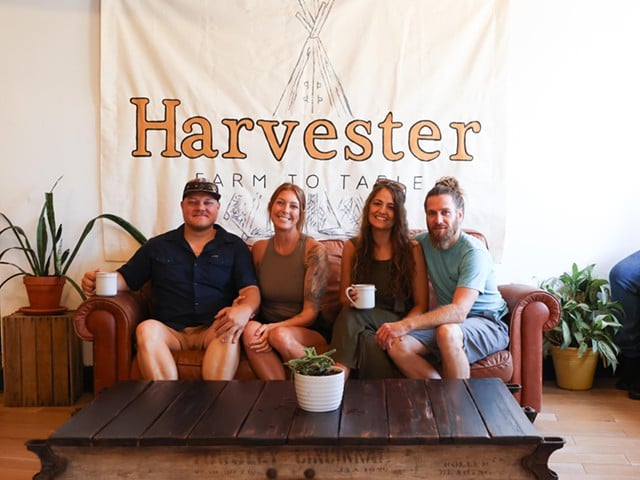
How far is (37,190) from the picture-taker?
12.2 ft

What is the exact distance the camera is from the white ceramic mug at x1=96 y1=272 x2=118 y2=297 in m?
2.91

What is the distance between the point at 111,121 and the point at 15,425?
1660 mm

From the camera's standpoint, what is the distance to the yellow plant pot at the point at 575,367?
357 centimetres

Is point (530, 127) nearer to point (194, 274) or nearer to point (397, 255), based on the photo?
point (397, 255)

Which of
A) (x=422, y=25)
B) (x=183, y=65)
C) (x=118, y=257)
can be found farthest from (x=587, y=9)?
(x=118, y=257)

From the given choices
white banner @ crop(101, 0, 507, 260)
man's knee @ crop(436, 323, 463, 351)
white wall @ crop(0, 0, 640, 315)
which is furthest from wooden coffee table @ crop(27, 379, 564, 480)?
white wall @ crop(0, 0, 640, 315)

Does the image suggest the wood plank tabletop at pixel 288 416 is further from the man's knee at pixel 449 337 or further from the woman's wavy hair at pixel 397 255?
the woman's wavy hair at pixel 397 255

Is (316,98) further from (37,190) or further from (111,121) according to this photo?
Result: (37,190)

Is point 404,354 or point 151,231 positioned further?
point 151,231

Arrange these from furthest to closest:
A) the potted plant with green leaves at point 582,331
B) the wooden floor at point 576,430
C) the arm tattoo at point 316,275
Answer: the potted plant with green leaves at point 582,331
the arm tattoo at point 316,275
the wooden floor at point 576,430

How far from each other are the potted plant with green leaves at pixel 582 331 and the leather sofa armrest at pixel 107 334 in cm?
222

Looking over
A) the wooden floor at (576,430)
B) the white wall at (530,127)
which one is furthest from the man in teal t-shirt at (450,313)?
the white wall at (530,127)

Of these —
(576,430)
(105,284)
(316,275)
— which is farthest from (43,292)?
(576,430)

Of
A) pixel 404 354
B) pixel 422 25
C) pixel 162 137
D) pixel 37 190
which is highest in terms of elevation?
pixel 422 25
